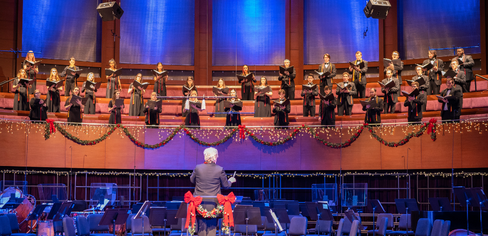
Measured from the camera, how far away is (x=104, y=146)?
12.8 metres

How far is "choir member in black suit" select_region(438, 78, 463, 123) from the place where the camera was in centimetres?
1127

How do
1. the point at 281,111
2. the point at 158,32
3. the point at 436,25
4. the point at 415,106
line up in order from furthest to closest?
the point at 158,32 → the point at 436,25 → the point at 281,111 → the point at 415,106

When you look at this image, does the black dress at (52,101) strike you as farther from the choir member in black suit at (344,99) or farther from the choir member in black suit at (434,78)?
the choir member in black suit at (434,78)

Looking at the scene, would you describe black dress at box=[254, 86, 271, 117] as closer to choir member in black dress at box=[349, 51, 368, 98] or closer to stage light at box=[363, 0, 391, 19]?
choir member in black dress at box=[349, 51, 368, 98]

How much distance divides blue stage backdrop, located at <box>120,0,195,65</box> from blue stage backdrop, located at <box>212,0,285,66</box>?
89cm

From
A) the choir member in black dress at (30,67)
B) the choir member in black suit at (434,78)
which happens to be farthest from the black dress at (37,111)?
the choir member in black suit at (434,78)

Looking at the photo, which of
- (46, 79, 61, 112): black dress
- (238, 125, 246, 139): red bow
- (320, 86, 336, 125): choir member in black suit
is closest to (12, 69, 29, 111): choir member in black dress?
(46, 79, 61, 112): black dress

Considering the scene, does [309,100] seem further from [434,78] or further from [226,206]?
[226,206]

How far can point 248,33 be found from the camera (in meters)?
17.8

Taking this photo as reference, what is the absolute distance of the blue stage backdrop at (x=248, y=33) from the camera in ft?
57.7

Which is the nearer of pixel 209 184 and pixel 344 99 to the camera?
pixel 209 184

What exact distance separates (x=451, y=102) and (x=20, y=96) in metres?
10.1

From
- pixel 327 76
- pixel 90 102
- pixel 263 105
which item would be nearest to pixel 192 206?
pixel 263 105

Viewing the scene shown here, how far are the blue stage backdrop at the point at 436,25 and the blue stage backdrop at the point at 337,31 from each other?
3.37ft
